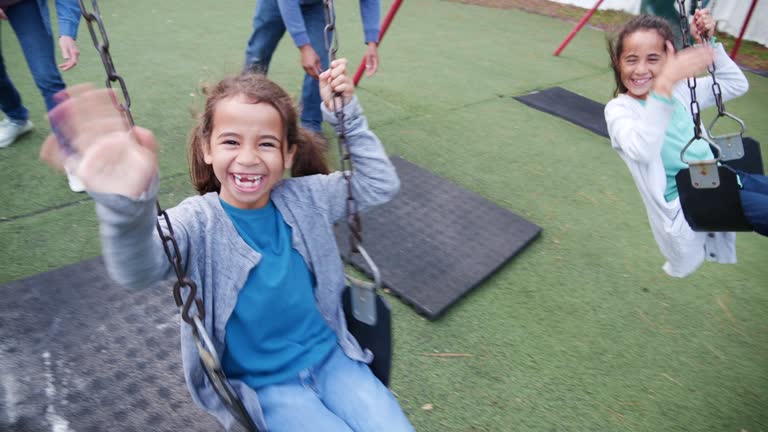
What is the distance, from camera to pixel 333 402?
1.22 metres

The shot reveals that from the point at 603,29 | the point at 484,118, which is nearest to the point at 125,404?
the point at 484,118

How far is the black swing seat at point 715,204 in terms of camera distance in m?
1.61

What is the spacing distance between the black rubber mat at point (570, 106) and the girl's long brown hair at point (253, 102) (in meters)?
3.34

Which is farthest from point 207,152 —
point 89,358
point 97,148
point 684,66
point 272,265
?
point 684,66

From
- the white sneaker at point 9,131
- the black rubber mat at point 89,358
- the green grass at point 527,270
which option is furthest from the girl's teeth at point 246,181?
the white sneaker at point 9,131

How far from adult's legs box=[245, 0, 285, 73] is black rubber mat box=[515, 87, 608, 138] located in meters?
2.48

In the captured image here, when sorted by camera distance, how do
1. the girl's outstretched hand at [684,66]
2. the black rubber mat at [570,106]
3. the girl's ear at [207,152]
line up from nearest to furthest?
the girl's ear at [207,152], the girl's outstretched hand at [684,66], the black rubber mat at [570,106]

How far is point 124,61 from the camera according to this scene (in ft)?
14.0

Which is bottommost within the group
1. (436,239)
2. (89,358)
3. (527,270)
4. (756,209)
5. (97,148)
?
(527,270)

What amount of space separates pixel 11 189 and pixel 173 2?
4.28 m

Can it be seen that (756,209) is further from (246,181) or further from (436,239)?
(246,181)

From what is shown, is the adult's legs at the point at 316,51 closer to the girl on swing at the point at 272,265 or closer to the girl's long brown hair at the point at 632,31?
the girl's long brown hair at the point at 632,31

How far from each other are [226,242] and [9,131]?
2.49 m

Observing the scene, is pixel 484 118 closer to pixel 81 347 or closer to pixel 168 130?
pixel 168 130
